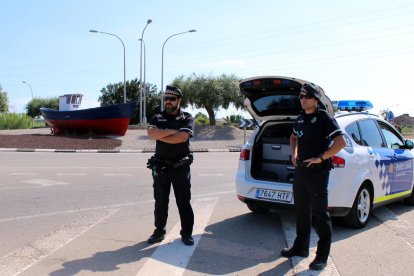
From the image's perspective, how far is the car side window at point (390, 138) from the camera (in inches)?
295

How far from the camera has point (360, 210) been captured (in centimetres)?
649

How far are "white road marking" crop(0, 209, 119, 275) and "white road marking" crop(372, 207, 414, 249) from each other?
13.6ft

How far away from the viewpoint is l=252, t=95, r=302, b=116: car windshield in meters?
6.56

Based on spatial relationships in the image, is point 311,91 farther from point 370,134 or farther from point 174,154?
point 370,134

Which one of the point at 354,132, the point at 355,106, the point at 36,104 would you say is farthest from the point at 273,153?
the point at 36,104

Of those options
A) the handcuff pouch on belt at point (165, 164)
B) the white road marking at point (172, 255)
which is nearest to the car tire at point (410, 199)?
the white road marking at point (172, 255)

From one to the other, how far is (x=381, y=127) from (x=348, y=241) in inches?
95.6

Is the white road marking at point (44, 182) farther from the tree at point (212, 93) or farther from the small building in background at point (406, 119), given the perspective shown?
the small building in background at point (406, 119)

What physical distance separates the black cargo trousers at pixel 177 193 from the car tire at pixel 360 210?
2.20 metres

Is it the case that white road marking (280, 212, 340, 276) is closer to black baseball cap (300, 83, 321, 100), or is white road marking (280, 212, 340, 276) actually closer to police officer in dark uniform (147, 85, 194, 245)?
police officer in dark uniform (147, 85, 194, 245)

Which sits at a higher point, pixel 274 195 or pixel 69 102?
pixel 69 102

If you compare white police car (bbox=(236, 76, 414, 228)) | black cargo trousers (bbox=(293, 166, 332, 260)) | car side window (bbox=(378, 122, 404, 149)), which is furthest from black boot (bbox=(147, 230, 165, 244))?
car side window (bbox=(378, 122, 404, 149))

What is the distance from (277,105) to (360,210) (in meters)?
1.85

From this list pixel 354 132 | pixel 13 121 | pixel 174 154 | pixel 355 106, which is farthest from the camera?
pixel 13 121
